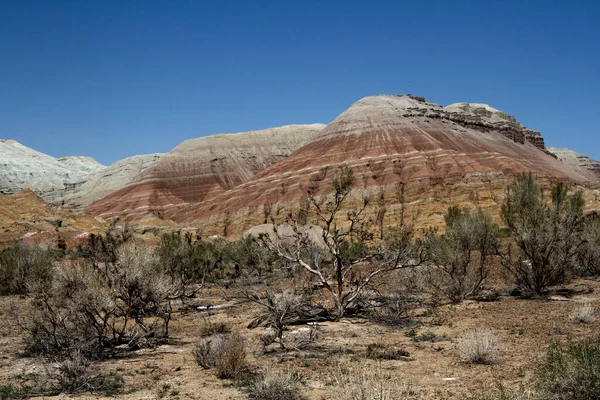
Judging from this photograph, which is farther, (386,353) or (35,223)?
(35,223)

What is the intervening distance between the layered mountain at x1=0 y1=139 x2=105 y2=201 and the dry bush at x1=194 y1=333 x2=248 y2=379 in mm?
134264

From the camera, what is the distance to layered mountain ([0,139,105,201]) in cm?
13312

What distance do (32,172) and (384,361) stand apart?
156m

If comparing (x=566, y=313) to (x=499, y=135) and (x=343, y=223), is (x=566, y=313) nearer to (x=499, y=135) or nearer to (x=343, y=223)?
(x=343, y=223)

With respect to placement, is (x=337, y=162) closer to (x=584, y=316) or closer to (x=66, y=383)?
(x=584, y=316)

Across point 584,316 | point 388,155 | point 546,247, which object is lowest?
point 584,316

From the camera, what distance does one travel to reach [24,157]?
512 ft

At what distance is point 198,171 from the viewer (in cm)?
12738

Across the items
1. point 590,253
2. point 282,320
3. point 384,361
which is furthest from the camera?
point 590,253

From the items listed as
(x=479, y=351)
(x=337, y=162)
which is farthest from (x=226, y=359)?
(x=337, y=162)

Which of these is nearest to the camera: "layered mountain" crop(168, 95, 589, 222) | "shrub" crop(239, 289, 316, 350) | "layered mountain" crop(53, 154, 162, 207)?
"shrub" crop(239, 289, 316, 350)

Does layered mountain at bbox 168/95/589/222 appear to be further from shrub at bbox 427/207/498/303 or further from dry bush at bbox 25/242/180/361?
dry bush at bbox 25/242/180/361

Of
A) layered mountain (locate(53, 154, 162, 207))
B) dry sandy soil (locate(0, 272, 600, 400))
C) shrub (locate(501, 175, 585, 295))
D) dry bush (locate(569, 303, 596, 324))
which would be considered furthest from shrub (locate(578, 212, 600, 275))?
layered mountain (locate(53, 154, 162, 207))

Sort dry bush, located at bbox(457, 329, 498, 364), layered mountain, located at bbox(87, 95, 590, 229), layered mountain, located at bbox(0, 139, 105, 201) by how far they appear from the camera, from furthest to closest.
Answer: layered mountain, located at bbox(0, 139, 105, 201) < layered mountain, located at bbox(87, 95, 590, 229) < dry bush, located at bbox(457, 329, 498, 364)
